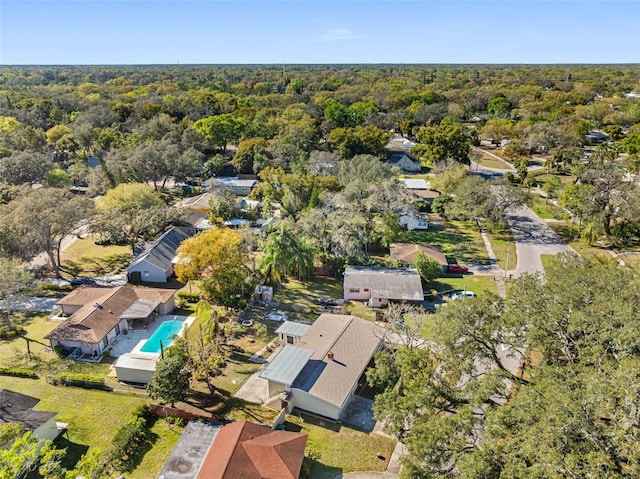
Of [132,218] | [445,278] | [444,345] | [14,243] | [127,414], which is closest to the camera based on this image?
[444,345]

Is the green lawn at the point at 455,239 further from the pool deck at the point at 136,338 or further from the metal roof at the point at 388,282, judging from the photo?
the pool deck at the point at 136,338

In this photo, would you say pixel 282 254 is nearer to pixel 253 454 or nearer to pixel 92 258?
pixel 253 454

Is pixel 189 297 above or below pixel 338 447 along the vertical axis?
above

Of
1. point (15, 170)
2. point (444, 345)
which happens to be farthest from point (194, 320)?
point (15, 170)

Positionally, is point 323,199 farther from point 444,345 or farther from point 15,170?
point 15,170

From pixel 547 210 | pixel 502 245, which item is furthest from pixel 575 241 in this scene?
pixel 547 210

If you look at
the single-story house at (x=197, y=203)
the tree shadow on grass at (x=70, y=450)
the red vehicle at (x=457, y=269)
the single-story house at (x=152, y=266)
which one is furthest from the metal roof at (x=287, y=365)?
the single-story house at (x=197, y=203)

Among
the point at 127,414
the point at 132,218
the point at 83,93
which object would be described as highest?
the point at 83,93

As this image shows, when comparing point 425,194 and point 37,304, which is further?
point 425,194
